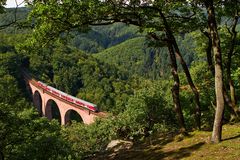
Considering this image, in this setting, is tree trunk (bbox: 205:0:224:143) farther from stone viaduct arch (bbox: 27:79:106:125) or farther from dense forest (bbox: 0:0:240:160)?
stone viaduct arch (bbox: 27:79:106:125)

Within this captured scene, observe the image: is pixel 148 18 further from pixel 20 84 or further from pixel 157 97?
pixel 20 84

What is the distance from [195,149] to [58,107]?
87020 mm

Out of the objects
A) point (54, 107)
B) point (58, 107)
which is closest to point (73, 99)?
point (58, 107)

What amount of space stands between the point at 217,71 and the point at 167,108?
56.6ft

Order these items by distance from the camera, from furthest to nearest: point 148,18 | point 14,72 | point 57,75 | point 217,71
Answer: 1. point 57,75
2. point 14,72
3. point 148,18
4. point 217,71

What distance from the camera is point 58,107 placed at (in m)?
99.2

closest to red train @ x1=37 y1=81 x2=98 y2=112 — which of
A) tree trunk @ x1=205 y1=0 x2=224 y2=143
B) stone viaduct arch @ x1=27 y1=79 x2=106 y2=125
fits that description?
stone viaduct arch @ x1=27 y1=79 x2=106 y2=125

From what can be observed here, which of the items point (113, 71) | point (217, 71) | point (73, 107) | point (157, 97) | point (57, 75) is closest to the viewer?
point (217, 71)

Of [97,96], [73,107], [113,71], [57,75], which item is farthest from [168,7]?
[113,71]

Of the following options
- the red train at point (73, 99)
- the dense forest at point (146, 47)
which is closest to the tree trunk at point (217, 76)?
the dense forest at point (146, 47)

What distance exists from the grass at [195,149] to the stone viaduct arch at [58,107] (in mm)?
59192

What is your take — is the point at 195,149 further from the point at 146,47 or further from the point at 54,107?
the point at 54,107

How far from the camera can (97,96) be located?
12312cm

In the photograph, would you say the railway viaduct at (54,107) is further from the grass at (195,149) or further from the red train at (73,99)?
the grass at (195,149)
